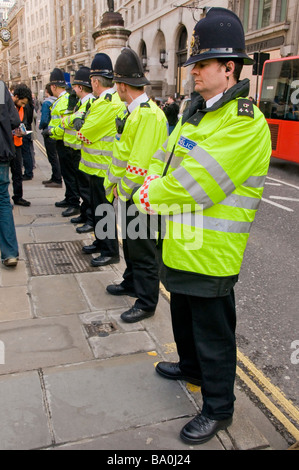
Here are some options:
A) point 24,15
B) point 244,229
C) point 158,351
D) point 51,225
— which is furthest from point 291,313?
point 24,15

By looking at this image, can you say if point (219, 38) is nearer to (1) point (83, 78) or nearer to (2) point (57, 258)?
(2) point (57, 258)

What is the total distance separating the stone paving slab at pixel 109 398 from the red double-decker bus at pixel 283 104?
32.6ft

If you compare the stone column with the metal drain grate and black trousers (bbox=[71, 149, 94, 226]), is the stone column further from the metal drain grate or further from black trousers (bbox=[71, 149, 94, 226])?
the metal drain grate

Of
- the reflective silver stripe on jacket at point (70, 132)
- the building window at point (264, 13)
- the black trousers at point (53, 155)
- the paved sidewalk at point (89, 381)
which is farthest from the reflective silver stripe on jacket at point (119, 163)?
the building window at point (264, 13)

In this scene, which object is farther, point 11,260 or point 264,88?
point 264,88

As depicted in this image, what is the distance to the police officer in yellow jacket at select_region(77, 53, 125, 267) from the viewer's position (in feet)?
14.7

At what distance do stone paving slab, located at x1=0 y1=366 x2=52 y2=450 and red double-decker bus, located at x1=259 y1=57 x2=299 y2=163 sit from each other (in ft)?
34.0

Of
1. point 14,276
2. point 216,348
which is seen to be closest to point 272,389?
point 216,348

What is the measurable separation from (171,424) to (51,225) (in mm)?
4306

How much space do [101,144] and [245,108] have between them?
3.00 m

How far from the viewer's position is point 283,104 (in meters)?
11.9

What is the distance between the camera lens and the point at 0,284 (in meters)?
4.03

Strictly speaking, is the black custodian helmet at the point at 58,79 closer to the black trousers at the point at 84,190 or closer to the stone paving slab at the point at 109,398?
the black trousers at the point at 84,190
